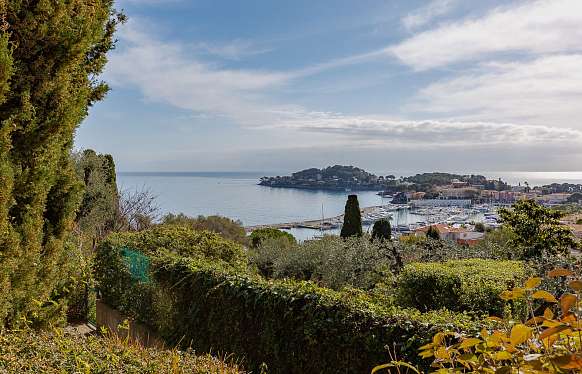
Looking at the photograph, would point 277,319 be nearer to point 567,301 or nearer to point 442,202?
point 567,301

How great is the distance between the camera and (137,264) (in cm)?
810

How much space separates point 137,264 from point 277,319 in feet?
12.8

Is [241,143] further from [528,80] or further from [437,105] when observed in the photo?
[528,80]

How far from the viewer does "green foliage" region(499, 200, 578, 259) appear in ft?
38.5

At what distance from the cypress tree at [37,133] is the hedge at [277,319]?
188 cm

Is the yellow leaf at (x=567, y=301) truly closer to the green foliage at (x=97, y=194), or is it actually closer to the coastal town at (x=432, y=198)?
the coastal town at (x=432, y=198)

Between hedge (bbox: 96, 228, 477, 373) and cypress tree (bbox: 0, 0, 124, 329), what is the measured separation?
1883mm

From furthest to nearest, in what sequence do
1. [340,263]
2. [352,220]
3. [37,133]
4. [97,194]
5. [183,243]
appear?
[352,220]
[97,194]
[340,263]
[183,243]
[37,133]

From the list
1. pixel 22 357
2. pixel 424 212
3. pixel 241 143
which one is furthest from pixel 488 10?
pixel 424 212

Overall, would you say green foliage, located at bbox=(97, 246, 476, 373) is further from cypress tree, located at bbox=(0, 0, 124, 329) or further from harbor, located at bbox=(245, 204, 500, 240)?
harbor, located at bbox=(245, 204, 500, 240)

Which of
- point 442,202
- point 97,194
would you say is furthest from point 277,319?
point 442,202

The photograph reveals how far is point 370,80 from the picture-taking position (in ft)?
39.8

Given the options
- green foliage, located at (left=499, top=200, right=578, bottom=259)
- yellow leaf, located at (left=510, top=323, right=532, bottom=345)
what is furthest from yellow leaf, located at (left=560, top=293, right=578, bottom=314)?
green foliage, located at (left=499, top=200, right=578, bottom=259)

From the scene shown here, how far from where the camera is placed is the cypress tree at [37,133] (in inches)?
172
